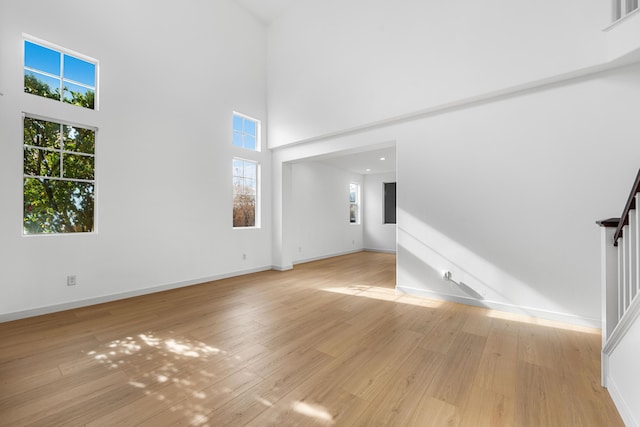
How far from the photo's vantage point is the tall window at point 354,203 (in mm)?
9047

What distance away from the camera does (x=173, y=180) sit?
14.4ft

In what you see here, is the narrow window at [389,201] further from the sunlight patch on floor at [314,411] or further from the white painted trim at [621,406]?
the sunlight patch on floor at [314,411]

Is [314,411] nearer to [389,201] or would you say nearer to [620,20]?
[620,20]

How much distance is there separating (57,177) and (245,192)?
2.83 metres

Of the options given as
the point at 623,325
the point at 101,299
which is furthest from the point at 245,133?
the point at 623,325

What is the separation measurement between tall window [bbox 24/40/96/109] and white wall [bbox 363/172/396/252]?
754 cm

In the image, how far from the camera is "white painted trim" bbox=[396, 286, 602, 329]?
289 centimetres

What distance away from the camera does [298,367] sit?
2.12 m

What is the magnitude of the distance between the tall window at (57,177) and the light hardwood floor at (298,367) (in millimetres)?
1156

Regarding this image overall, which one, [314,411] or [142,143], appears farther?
[142,143]

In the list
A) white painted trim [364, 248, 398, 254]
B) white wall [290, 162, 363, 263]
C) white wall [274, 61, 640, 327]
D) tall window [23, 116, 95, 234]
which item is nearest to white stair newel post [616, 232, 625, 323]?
white wall [274, 61, 640, 327]

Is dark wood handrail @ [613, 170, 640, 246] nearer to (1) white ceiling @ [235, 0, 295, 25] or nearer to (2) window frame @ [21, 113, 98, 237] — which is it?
(2) window frame @ [21, 113, 98, 237]

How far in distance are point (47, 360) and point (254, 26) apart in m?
6.37

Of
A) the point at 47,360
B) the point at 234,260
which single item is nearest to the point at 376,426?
the point at 47,360
